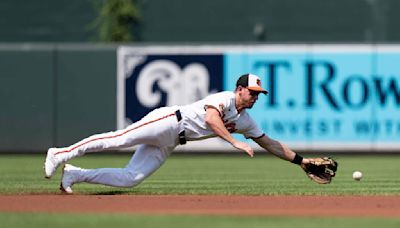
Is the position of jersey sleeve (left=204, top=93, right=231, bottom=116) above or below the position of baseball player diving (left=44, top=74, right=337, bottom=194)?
above

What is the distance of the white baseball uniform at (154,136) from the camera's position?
34.1 feet

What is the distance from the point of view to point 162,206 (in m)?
9.74

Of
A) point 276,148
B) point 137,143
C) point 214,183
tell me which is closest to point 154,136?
point 137,143

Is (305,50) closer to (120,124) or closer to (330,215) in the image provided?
(120,124)

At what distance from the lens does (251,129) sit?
35.6 ft

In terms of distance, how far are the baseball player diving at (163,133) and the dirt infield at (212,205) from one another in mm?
242

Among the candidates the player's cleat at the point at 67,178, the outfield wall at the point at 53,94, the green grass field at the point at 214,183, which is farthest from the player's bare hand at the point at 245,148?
the outfield wall at the point at 53,94

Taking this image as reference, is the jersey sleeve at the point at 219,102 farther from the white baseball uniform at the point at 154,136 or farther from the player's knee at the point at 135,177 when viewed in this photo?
the player's knee at the point at 135,177

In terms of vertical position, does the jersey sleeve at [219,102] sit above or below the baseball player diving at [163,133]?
above

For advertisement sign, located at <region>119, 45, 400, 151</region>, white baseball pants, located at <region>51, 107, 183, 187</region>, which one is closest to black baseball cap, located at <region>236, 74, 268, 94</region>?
white baseball pants, located at <region>51, 107, 183, 187</region>

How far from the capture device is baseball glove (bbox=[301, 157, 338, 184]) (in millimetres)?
11352

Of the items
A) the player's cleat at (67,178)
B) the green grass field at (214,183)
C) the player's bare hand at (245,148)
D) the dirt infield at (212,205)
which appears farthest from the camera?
the player's cleat at (67,178)

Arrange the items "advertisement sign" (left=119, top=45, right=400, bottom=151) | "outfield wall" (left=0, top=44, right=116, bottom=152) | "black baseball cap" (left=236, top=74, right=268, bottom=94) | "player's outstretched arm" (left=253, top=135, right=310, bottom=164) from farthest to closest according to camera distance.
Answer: "outfield wall" (left=0, top=44, right=116, bottom=152) → "advertisement sign" (left=119, top=45, right=400, bottom=151) → "player's outstretched arm" (left=253, top=135, right=310, bottom=164) → "black baseball cap" (left=236, top=74, right=268, bottom=94)

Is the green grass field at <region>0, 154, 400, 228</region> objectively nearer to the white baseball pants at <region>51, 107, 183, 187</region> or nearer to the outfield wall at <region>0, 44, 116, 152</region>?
the outfield wall at <region>0, 44, 116, 152</region>
